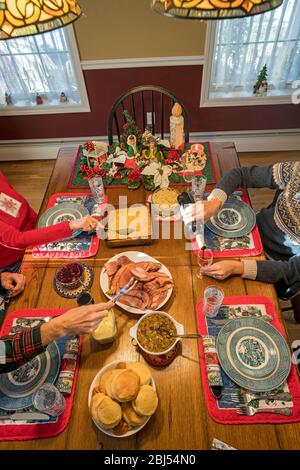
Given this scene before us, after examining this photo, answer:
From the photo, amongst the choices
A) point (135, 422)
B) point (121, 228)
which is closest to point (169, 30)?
point (121, 228)

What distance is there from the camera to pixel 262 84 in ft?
8.81

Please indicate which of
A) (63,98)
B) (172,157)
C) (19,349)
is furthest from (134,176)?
(63,98)

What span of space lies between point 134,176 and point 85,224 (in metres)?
0.40

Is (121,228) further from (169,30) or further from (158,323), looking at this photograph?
(169,30)

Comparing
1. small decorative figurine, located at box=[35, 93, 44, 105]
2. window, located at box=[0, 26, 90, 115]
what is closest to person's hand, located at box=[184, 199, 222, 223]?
window, located at box=[0, 26, 90, 115]

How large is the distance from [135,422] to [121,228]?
0.75 m

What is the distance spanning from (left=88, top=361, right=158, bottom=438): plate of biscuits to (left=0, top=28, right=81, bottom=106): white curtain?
2.63 metres

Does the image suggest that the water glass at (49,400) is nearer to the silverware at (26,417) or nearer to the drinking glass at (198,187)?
the silverware at (26,417)

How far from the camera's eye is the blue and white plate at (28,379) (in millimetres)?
953

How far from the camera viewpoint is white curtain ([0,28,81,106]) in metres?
2.54

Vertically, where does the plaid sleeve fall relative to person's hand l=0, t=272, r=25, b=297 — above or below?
below

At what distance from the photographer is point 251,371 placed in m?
0.99

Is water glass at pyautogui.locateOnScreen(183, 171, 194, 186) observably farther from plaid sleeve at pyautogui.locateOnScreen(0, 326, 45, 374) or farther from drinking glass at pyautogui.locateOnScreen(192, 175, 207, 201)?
plaid sleeve at pyautogui.locateOnScreen(0, 326, 45, 374)

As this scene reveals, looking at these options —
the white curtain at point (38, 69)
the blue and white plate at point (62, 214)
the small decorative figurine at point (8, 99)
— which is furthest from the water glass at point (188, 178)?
the small decorative figurine at point (8, 99)
